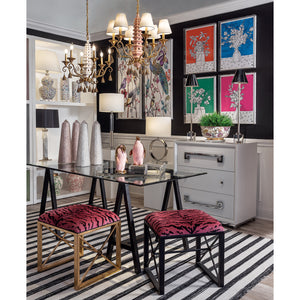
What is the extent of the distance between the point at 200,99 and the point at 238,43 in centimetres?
80

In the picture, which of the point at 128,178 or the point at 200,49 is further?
the point at 200,49

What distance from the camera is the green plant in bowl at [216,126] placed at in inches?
147

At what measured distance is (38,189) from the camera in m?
4.81

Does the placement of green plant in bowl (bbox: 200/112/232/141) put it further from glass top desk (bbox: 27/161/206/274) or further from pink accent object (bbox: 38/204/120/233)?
pink accent object (bbox: 38/204/120/233)

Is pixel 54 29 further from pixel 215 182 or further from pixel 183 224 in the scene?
pixel 183 224

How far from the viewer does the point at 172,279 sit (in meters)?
2.40

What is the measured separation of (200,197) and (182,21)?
2262mm

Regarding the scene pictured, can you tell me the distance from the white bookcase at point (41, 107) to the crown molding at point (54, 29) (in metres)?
0.17

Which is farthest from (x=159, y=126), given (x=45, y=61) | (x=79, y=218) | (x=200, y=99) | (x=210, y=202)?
(x=79, y=218)

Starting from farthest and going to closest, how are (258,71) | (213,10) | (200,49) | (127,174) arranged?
(200,49) < (213,10) < (258,71) < (127,174)

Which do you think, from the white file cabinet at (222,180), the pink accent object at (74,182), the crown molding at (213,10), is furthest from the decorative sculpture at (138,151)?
the pink accent object at (74,182)

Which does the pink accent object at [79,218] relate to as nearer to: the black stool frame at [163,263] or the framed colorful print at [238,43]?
the black stool frame at [163,263]

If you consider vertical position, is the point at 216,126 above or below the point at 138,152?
above
